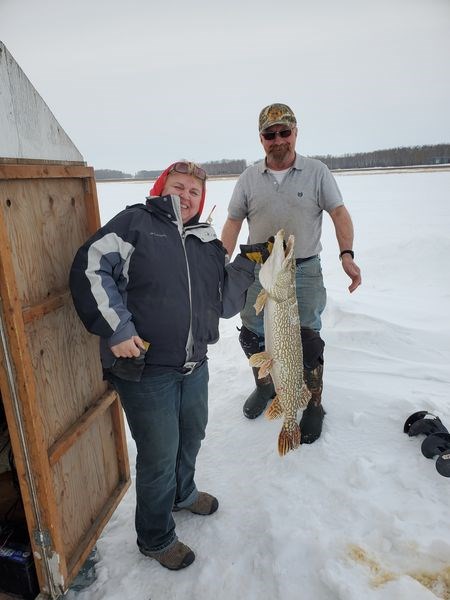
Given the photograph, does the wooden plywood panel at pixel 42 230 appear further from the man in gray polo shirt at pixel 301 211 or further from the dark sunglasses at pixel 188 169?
the man in gray polo shirt at pixel 301 211

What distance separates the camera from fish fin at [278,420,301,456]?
283 cm

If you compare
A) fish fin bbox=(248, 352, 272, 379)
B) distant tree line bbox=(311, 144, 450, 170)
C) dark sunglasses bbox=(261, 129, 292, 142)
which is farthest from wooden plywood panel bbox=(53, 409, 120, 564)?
distant tree line bbox=(311, 144, 450, 170)

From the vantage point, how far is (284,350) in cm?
287

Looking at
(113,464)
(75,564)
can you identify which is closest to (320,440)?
(113,464)

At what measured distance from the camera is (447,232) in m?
10.7

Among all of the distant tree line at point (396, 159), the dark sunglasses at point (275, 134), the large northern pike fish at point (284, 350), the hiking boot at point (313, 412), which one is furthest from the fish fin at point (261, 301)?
the distant tree line at point (396, 159)

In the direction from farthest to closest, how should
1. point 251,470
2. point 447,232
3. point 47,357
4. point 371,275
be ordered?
point 447,232 → point 371,275 → point 251,470 → point 47,357

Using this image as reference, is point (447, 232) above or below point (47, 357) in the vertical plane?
below

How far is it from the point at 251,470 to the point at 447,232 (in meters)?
9.88

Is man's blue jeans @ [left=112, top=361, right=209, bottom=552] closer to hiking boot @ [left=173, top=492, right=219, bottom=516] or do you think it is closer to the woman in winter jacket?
the woman in winter jacket

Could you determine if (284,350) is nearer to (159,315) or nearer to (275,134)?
(159,315)

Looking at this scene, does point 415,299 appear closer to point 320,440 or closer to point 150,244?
point 320,440

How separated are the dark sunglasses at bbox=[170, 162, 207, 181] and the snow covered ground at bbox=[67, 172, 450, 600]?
219 cm

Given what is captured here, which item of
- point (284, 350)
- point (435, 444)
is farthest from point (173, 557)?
point (435, 444)
